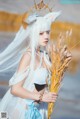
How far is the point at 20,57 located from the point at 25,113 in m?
0.35

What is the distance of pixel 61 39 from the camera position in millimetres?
2459

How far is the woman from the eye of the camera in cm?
233

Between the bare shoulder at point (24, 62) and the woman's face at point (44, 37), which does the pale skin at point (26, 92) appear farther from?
the woman's face at point (44, 37)

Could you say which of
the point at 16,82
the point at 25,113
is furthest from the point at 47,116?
the point at 16,82

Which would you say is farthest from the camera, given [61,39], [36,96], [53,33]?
[53,33]

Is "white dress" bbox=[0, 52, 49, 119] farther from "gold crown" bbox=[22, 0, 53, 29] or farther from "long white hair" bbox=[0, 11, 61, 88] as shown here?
"gold crown" bbox=[22, 0, 53, 29]

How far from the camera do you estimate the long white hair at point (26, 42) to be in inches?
93.2

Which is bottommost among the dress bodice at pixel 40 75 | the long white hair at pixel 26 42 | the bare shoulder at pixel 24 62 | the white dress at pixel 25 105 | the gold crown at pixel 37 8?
the white dress at pixel 25 105

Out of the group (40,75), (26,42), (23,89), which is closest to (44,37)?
(26,42)

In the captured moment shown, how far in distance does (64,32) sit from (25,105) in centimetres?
58

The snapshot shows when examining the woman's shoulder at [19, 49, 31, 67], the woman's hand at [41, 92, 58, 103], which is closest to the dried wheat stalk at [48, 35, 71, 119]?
the woman's hand at [41, 92, 58, 103]

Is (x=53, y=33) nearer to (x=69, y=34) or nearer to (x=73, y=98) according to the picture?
(x=69, y=34)

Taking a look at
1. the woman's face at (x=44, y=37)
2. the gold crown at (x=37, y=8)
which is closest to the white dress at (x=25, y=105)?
the woman's face at (x=44, y=37)

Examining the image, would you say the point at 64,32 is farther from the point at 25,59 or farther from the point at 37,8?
the point at 25,59
